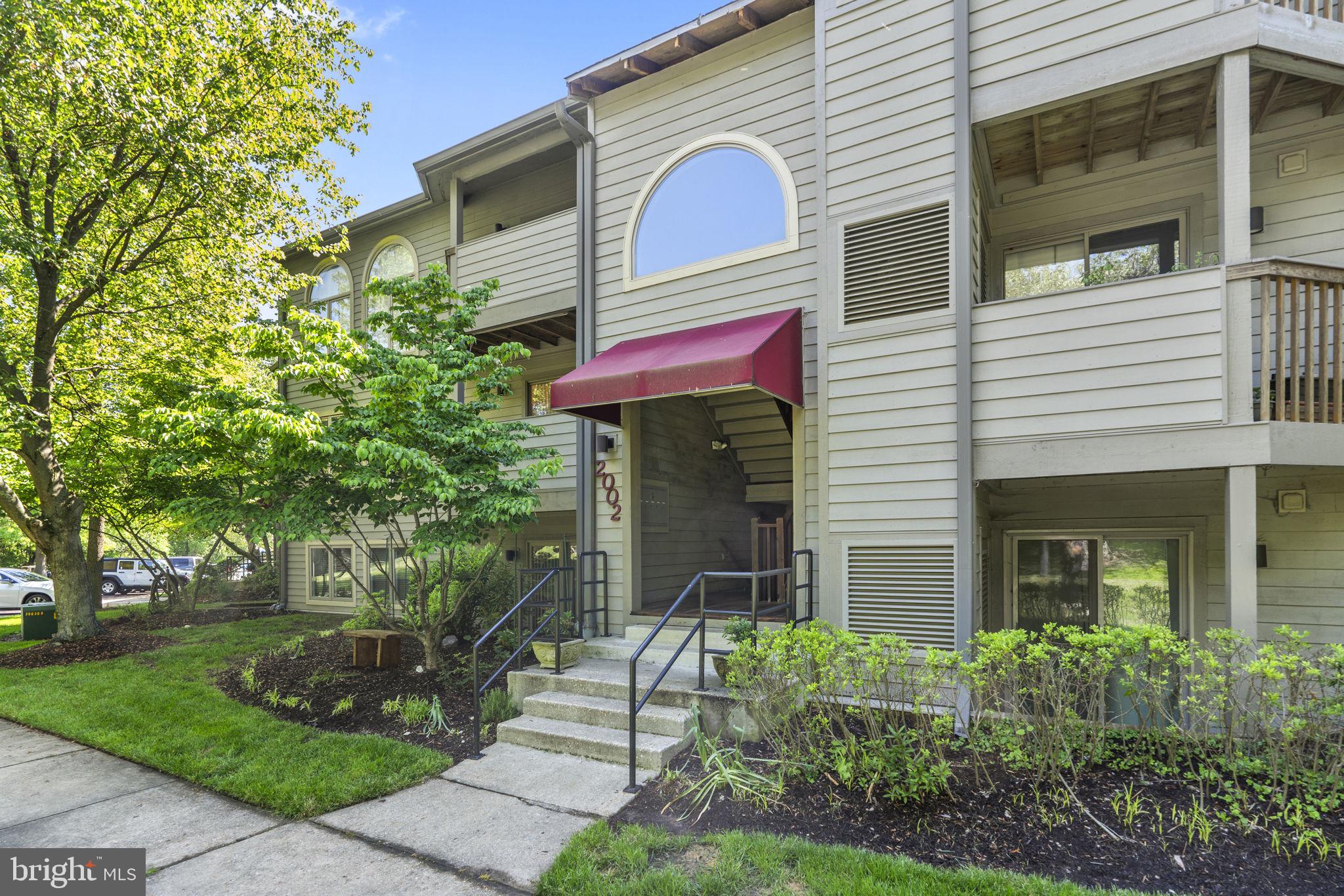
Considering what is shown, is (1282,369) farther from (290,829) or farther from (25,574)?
(25,574)

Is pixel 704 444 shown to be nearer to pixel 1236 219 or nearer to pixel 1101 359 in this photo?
pixel 1101 359

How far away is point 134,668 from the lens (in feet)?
28.7

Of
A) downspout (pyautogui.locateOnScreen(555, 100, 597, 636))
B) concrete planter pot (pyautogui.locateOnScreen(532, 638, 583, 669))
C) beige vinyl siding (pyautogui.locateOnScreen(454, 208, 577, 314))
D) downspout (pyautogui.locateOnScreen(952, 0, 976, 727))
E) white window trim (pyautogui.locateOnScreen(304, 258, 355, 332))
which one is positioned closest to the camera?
downspout (pyautogui.locateOnScreen(952, 0, 976, 727))

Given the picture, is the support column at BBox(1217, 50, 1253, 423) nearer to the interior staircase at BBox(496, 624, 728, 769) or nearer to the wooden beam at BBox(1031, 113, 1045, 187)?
the wooden beam at BBox(1031, 113, 1045, 187)

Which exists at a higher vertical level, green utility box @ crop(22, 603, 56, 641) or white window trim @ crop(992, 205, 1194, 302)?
white window trim @ crop(992, 205, 1194, 302)

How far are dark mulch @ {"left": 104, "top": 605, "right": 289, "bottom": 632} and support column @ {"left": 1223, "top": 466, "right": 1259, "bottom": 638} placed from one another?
14.8 m

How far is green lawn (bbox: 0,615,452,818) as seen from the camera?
471 cm


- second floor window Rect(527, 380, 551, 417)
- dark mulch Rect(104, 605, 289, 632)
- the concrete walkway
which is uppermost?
second floor window Rect(527, 380, 551, 417)

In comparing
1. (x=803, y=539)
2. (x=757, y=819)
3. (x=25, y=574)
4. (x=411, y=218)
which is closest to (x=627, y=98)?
(x=803, y=539)

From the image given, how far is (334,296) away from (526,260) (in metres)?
6.59

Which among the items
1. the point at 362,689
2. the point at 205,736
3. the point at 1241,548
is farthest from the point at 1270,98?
the point at 205,736

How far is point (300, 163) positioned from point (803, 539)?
1026 cm

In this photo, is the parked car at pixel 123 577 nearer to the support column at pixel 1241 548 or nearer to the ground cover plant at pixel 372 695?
the ground cover plant at pixel 372 695

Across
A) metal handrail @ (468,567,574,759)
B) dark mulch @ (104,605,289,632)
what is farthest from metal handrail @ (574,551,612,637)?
dark mulch @ (104,605,289,632)
